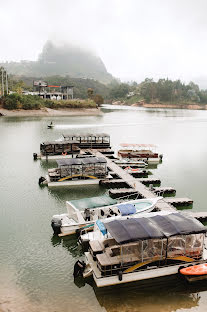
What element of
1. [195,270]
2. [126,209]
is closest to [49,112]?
[126,209]

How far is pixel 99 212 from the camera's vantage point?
25.2 m

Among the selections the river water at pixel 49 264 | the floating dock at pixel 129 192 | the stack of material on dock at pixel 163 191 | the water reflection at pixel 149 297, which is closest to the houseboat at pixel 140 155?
the river water at pixel 49 264

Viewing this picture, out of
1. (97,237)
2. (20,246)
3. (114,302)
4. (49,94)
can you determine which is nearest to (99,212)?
(97,237)

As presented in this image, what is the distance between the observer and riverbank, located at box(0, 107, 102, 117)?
5219 inches

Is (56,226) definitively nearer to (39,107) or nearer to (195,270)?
(195,270)

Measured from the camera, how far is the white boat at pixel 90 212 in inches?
946

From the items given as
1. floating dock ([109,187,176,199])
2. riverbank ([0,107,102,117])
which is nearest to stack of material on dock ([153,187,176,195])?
floating dock ([109,187,176,199])

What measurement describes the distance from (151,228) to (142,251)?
163 cm

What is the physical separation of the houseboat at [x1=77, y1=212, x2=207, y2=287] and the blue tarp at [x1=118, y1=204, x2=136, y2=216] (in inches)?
157

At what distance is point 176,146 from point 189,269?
2020 inches

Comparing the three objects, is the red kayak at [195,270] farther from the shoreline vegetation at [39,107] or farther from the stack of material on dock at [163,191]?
the shoreline vegetation at [39,107]

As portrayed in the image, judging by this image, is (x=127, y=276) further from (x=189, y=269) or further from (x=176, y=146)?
(x=176, y=146)

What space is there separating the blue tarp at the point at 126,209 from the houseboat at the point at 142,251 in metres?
3.99

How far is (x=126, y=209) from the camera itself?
2422cm
